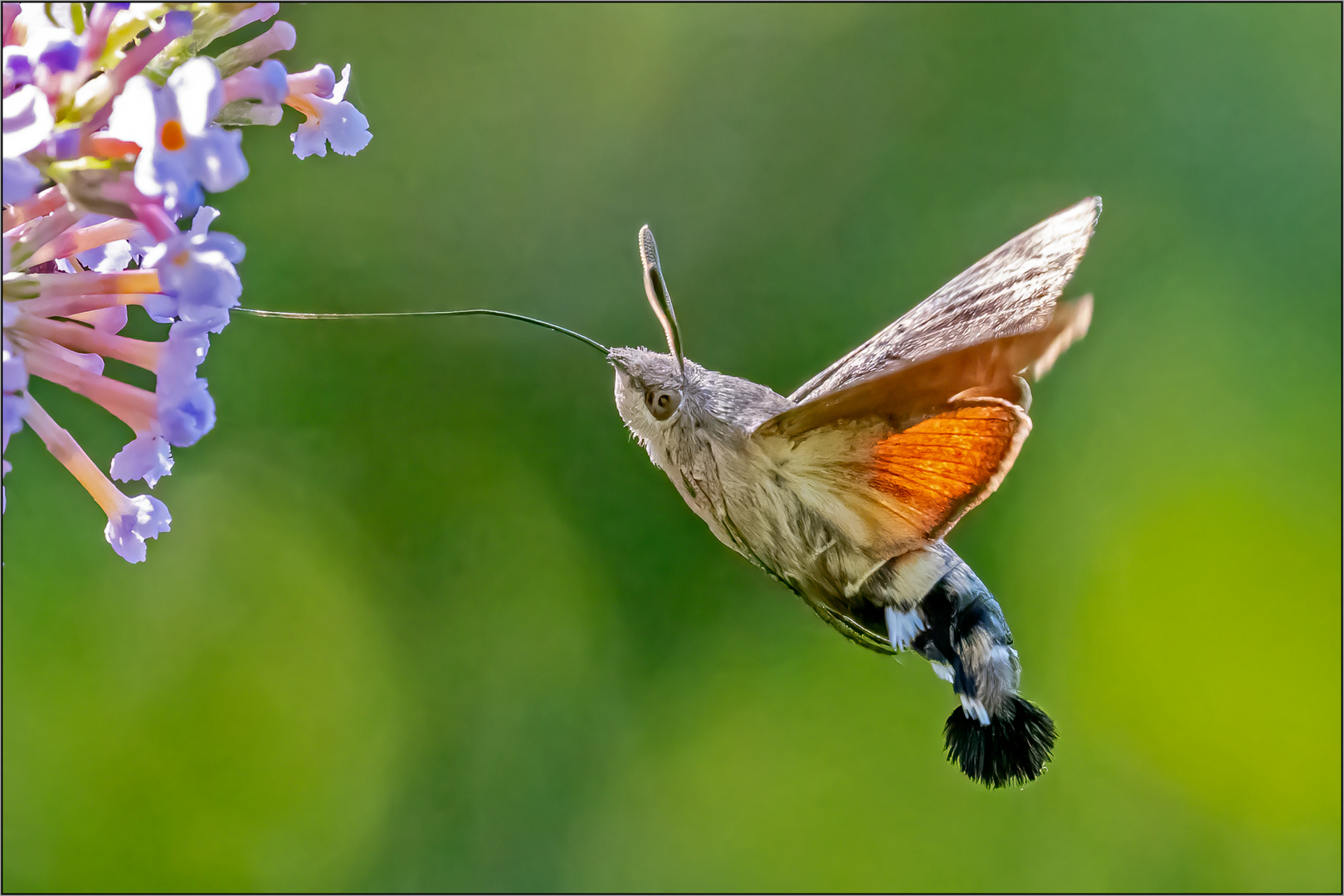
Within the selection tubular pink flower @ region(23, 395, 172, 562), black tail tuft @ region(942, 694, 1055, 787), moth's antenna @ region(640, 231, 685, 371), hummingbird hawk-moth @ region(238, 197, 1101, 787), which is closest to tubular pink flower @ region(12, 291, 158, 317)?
tubular pink flower @ region(23, 395, 172, 562)

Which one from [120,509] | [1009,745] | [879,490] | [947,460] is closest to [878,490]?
[879,490]

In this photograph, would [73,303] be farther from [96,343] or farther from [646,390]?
[646,390]

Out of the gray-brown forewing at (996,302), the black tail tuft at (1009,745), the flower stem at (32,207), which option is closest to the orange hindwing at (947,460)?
the gray-brown forewing at (996,302)

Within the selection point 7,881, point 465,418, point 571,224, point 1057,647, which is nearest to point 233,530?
point 465,418

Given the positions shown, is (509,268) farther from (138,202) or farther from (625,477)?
(138,202)

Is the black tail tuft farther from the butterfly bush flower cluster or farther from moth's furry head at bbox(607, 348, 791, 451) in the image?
the butterfly bush flower cluster

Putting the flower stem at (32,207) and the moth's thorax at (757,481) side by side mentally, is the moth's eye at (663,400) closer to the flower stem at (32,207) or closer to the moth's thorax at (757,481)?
the moth's thorax at (757,481)
